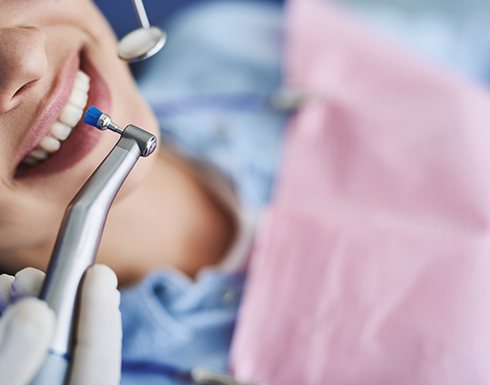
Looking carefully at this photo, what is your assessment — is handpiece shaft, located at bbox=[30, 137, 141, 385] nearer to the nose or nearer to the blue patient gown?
the nose

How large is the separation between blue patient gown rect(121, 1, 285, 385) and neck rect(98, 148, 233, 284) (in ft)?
0.07

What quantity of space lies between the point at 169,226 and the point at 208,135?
6.3 inches

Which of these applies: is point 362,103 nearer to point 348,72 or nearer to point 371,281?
point 348,72

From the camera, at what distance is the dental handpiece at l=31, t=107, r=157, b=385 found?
364 millimetres

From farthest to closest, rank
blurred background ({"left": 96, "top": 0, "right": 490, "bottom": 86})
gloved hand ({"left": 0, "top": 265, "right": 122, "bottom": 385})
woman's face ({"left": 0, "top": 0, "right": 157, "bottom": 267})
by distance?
blurred background ({"left": 96, "top": 0, "right": 490, "bottom": 86}), woman's face ({"left": 0, "top": 0, "right": 157, "bottom": 267}), gloved hand ({"left": 0, "top": 265, "right": 122, "bottom": 385})

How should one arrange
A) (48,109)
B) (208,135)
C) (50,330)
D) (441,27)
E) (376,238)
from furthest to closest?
(441,27) → (208,135) → (376,238) → (48,109) → (50,330)

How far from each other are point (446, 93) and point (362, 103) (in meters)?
0.09

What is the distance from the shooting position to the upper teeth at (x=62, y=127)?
0.50 metres

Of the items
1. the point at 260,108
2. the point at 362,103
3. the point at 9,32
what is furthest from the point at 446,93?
the point at 9,32

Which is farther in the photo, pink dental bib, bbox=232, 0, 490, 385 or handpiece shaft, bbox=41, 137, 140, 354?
pink dental bib, bbox=232, 0, 490, 385

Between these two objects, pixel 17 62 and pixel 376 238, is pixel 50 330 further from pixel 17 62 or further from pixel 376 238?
pixel 376 238

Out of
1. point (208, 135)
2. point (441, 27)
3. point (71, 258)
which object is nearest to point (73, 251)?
point (71, 258)

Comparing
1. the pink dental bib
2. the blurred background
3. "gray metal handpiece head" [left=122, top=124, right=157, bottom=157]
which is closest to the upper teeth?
"gray metal handpiece head" [left=122, top=124, right=157, bottom=157]

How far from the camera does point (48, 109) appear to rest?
483mm
